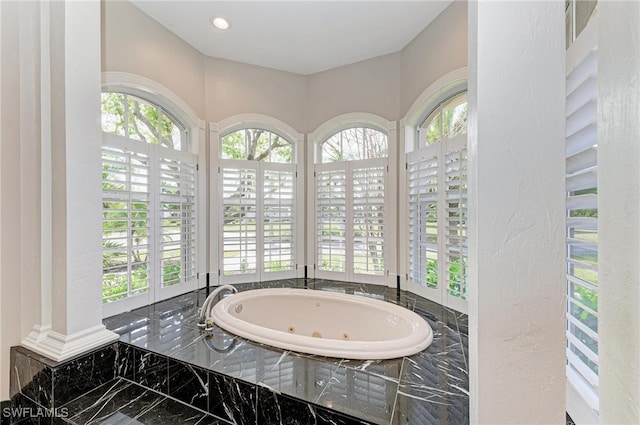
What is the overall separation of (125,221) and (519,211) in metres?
2.52

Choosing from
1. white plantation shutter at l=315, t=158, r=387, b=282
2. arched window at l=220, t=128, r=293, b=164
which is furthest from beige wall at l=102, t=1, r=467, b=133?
white plantation shutter at l=315, t=158, r=387, b=282

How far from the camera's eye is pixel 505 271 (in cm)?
62

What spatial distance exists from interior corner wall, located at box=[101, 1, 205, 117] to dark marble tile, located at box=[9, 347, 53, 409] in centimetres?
196

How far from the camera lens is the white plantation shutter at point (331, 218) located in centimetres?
307

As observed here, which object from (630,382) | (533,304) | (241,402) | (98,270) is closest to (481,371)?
(533,304)

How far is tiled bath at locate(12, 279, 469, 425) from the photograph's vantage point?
1.19m

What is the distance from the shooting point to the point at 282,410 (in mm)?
1229

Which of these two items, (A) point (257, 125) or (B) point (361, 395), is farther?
(A) point (257, 125)

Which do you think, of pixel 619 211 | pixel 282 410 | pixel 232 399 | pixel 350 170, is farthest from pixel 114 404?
pixel 350 170

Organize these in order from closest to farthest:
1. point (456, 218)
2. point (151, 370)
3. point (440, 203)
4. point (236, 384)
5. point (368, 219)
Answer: point (236, 384)
point (151, 370)
point (456, 218)
point (440, 203)
point (368, 219)

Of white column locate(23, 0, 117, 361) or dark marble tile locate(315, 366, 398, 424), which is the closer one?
dark marble tile locate(315, 366, 398, 424)

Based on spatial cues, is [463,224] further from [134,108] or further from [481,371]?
[134,108]

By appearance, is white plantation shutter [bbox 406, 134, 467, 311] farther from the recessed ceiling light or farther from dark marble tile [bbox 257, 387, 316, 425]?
the recessed ceiling light

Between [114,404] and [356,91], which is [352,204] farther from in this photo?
[114,404]
